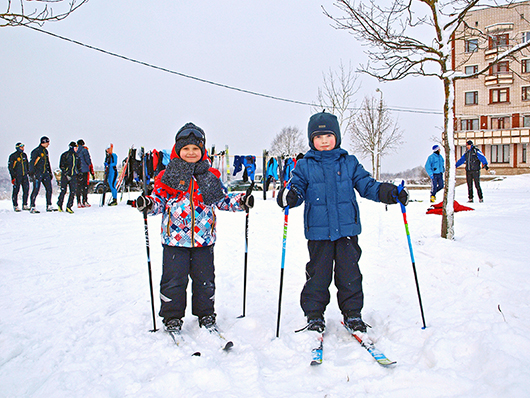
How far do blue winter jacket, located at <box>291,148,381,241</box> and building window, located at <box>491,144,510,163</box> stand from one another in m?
38.7

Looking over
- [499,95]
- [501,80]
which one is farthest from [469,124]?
[501,80]

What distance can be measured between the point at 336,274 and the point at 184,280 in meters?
1.30

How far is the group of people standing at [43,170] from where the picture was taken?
9.89 meters

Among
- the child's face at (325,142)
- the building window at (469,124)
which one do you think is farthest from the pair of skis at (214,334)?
the building window at (469,124)

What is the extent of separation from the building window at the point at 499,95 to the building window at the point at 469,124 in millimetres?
2353

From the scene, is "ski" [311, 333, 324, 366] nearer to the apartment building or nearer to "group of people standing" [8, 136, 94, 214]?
"group of people standing" [8, 136, 94, 214]

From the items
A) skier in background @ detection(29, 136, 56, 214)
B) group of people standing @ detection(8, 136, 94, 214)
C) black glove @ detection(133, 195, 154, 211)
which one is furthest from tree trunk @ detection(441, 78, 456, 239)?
skier in background @ detection(29, 136, 56, 214)

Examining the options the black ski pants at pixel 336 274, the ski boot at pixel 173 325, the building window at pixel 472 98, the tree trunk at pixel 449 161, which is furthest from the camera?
the building window at pixel 472 98

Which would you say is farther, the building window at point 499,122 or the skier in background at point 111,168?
the building window at point 499,122

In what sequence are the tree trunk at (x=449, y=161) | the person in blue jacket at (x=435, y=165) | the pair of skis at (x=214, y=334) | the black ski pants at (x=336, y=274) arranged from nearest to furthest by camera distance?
the pair of skis at (x=214, y=334) → the black ski pants at (x=336, y=274) → the tree trunk at (x=449, y=161) → the person in blue jacket at (x=435, y=165)

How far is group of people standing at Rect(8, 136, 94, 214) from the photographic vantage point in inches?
389

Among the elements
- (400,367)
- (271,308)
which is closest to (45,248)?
(271,308)

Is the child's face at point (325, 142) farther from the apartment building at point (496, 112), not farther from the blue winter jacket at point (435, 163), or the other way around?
the apartment building at point (496, 112)

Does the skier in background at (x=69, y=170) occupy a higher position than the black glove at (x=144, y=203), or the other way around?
the skier in background at (x=69, y=170)
